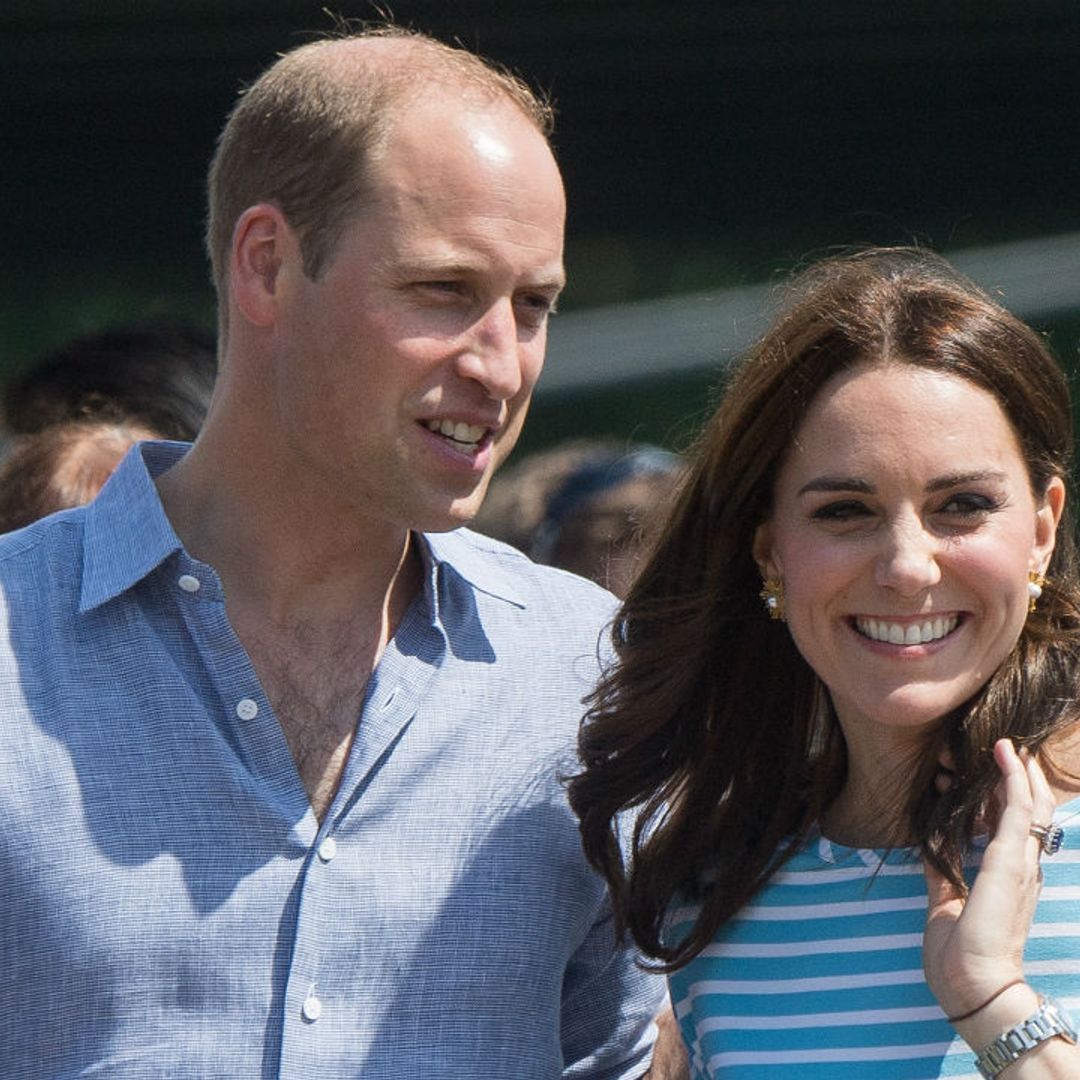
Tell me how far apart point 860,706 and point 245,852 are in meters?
0.74

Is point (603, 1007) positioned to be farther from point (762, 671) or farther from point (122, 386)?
point (122, 386)

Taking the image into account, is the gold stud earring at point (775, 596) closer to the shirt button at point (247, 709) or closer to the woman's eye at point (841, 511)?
the woman's eye at point (841, 511)

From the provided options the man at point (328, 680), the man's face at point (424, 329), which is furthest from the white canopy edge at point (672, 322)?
the man's face at point (424, 329)

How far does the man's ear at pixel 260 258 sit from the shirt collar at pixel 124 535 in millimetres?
245

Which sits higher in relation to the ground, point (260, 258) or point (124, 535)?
point (260, 258)

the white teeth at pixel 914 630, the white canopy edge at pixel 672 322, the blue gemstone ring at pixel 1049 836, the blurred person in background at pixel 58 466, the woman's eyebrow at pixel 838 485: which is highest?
the woman's eyebrow at pixel 838 485

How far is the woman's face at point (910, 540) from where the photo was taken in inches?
90.7

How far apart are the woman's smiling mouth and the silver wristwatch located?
0.44m

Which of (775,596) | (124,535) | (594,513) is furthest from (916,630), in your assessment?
(594,513)

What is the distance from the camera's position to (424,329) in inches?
97.4

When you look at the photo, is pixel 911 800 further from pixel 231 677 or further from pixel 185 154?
pixel 185 154

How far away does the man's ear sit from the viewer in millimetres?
2617

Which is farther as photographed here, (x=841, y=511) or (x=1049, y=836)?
(x=841, y=511)

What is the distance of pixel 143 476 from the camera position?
8.47ft
